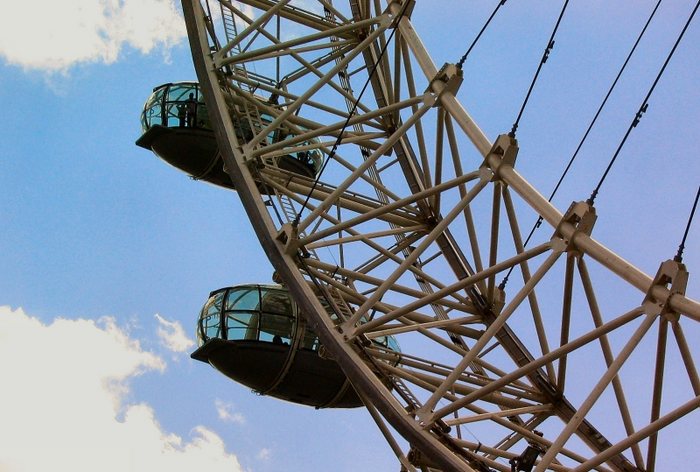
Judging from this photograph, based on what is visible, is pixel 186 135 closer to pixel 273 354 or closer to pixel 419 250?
pixel 273 354

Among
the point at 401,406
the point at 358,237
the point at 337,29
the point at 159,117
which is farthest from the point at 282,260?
the point at 159,117

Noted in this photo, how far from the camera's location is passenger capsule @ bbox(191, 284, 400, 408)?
1195 inches

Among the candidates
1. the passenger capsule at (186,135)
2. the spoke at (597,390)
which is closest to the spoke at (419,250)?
the spoke at (597,390)

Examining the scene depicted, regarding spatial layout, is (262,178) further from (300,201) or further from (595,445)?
(595,445)

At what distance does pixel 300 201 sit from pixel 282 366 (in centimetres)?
431

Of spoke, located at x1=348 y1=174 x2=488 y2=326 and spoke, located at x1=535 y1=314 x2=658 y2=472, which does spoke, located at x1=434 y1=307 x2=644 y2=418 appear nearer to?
spoke, located at x1=535 y1=314 x2=658 y2=472

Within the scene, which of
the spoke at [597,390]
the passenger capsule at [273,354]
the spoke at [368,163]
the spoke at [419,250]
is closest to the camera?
the spoke at [597,390]

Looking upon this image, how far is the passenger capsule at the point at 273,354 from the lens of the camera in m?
30.4

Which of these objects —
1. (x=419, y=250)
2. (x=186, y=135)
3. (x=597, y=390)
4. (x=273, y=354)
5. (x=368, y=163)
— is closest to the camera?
(x=597, y=390)

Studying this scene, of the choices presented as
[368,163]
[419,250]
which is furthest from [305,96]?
[419,250]

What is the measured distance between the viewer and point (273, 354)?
30.4 meters

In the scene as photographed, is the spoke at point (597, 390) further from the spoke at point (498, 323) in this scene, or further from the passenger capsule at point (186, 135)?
the passenger capsule at point (186, 135)

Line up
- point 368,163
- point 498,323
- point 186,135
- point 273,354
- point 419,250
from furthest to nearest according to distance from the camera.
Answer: point 186,135 < point 273,354 < point 368,163 < point 419,250 < point 498,323

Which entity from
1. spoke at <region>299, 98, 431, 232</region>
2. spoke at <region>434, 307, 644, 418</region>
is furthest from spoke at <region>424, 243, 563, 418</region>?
spoke at <region>299, 98, 431, 232</region>
